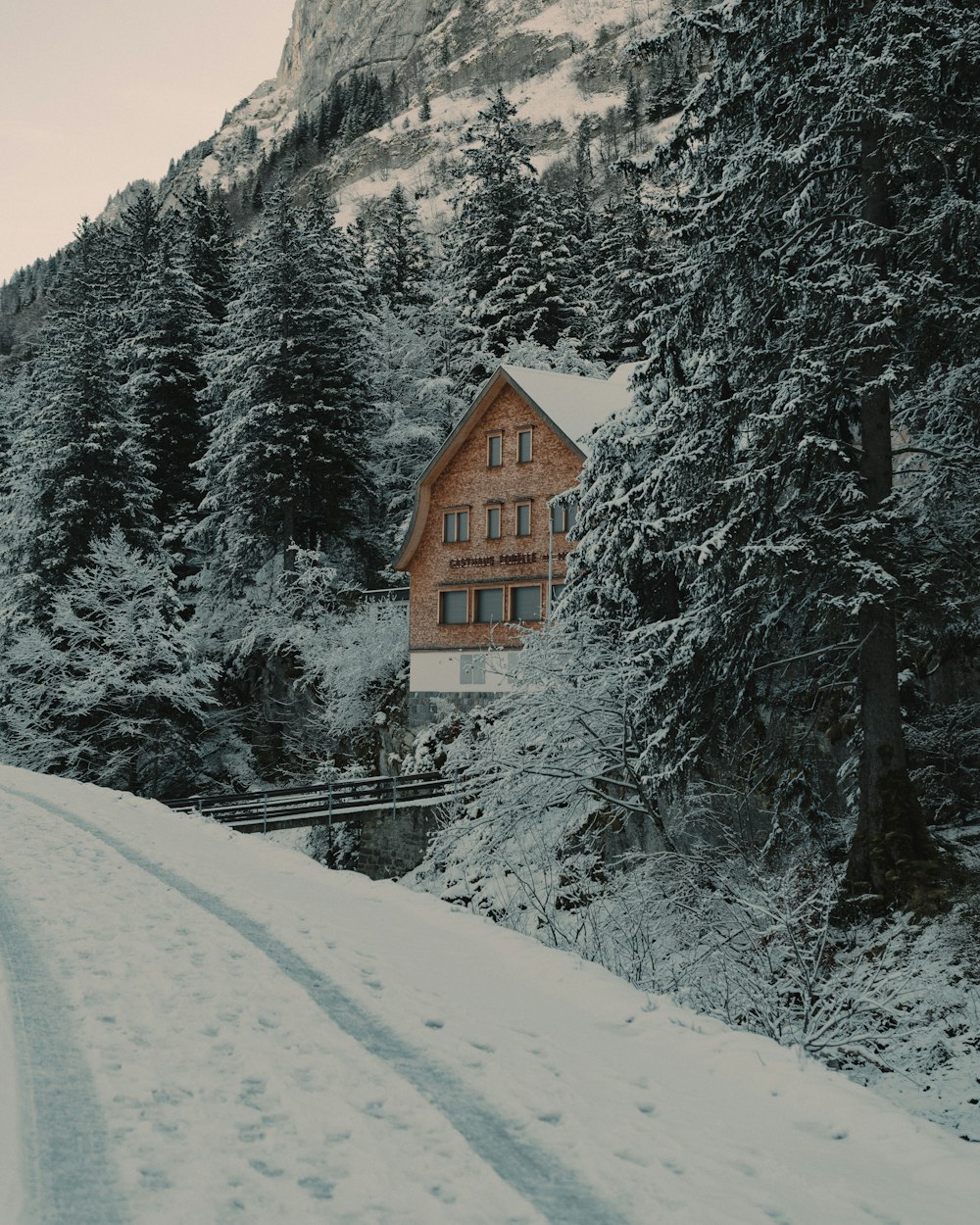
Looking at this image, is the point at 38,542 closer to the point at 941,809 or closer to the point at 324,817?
the point at 324,817

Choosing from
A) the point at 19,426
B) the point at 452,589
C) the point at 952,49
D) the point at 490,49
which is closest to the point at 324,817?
the point at 452,589

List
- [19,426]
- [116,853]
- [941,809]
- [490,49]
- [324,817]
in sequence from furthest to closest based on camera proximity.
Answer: [490,49] → [19,426] → [324,817] → [941,809] → [116,853]

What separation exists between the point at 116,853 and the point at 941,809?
36.5 feet

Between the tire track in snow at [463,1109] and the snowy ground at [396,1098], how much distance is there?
→ 0.01m

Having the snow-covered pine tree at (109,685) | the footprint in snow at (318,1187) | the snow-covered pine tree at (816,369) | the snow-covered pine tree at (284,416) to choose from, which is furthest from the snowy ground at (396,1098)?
the snow-covered pine tree at (284,416)

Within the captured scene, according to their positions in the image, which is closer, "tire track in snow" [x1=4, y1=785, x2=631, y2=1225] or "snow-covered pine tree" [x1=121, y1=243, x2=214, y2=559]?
"tire track in snow" [x1=4, y1=785, x2=631, y2=1225]

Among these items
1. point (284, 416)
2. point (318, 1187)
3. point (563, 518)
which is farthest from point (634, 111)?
point (318, 1187)

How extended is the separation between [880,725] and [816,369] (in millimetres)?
4494

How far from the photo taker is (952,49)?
11773mm

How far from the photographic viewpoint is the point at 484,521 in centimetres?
3400

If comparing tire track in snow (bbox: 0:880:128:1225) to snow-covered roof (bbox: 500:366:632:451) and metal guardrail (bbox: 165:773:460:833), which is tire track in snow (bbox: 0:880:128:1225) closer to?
metal guardrail (bbox: 165:773:460:833)

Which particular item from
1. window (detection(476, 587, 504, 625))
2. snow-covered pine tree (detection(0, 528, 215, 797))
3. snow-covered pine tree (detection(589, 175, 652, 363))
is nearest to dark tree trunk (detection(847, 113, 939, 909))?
window (detection(476, 587, 504, 625))

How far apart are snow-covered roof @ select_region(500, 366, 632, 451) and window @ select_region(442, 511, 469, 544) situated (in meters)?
4.95

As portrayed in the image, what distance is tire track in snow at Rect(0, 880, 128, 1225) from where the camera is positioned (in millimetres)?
3871
